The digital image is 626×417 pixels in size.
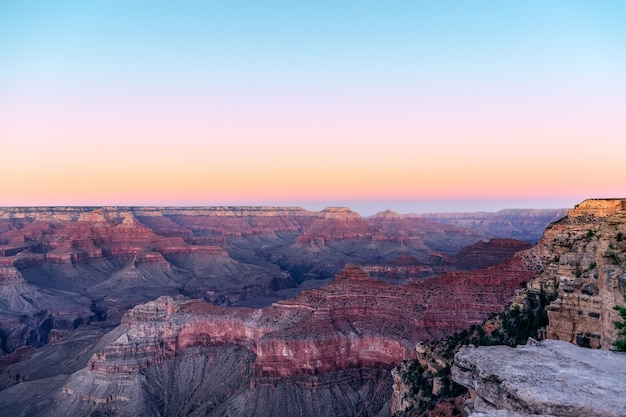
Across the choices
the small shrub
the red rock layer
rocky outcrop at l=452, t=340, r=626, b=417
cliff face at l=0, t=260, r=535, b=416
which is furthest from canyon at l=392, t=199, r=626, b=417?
cliff face at l=0, t=260, r=535, b=416

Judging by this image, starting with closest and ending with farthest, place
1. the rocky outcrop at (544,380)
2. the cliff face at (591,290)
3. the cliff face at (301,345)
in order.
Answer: the rocky outcrop at (544,380) < the cliff face at (591,290) < the cliff face at (301,345)

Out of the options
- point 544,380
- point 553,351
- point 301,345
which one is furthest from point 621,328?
point 301,345

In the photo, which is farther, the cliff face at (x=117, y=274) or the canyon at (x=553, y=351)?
the cliff face at (x=117, y=274)

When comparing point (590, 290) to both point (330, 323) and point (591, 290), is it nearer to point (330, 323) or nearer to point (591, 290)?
point (591, 290)

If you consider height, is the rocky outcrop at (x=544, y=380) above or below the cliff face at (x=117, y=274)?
above

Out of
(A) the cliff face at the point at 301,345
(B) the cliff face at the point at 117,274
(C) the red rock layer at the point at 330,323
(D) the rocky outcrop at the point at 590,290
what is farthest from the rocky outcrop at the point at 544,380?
(B) the cliff face at the point at 117,274

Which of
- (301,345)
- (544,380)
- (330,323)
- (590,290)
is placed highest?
(590,290)

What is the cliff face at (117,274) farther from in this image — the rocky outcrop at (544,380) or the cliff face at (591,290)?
the rocky outcrop at (544,380)

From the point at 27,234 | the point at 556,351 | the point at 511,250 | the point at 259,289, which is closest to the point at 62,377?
the point at 556,351

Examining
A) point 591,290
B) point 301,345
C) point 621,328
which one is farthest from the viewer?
point 301,345
